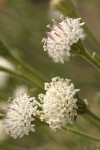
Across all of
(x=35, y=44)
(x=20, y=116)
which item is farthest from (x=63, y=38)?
(x=35, y=44)

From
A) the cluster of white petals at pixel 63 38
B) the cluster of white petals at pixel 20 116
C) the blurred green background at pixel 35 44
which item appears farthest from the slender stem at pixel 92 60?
the blurred green background at pixel 35 44

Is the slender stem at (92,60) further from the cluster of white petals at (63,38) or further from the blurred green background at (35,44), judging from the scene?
the blurred green background at (35,44)

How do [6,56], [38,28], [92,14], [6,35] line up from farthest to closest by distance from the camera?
[92,14], [6,35], [38,28], [6,56]

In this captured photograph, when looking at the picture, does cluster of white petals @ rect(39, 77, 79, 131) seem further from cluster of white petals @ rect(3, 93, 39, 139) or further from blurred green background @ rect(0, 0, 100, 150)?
blurred green background @ rect(0, 0, 100, 150)

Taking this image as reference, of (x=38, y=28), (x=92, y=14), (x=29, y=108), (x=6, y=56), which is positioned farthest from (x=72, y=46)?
(x=92, y=14)

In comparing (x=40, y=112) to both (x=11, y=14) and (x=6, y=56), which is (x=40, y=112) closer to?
(x=6, y=56)

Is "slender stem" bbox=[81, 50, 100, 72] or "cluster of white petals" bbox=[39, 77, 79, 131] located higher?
"slender stem" bbox=[81, 50, 100, 72]

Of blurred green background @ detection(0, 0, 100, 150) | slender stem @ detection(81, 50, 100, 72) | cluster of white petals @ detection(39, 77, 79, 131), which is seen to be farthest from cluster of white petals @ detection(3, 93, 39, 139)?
blurred green background @ detection(0, 0, 100, 150)
